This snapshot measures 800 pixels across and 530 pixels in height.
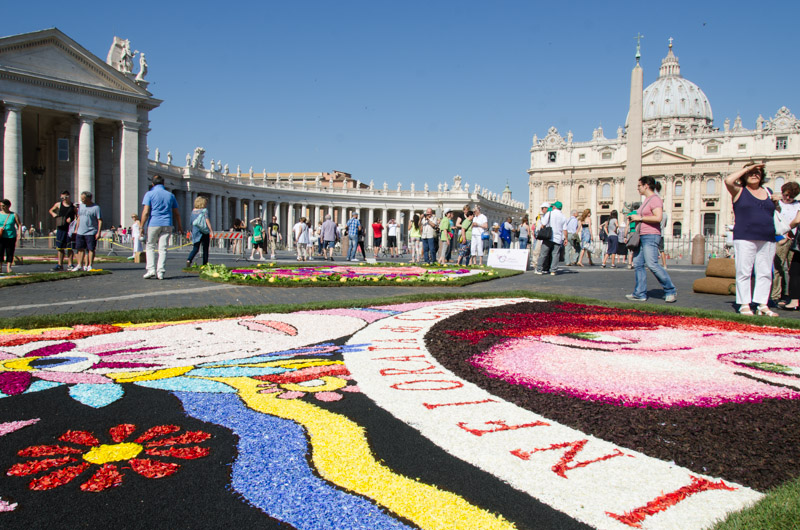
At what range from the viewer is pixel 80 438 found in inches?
107

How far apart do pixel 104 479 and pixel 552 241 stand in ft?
42.0

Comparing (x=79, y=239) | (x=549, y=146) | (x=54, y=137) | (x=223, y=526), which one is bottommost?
(x=223, y=526)

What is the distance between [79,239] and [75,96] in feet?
93.8

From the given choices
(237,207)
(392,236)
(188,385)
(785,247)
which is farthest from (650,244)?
(237,207)

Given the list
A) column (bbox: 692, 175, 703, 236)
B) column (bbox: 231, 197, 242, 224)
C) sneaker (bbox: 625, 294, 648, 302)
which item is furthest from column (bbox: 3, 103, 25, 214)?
column (bbox: 692, 175, 703, 236)

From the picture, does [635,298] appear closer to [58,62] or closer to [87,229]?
[87,229]

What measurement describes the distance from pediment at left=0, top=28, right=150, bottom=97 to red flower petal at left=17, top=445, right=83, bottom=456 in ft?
127

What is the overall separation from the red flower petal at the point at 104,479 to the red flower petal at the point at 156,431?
31cm

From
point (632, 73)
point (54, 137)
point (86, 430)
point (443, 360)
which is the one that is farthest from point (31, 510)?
point (54, 137)

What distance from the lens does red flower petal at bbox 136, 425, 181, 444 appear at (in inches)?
107

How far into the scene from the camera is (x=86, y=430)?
9.27 feet

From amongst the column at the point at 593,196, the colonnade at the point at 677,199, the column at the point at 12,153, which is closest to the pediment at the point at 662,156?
the colonnade at the point at 677,199

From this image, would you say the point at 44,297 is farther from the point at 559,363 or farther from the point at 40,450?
the point at 559,363

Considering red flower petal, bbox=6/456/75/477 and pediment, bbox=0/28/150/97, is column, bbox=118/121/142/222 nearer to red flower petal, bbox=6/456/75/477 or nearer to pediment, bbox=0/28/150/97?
pediment, bbox=0/28/150/97
